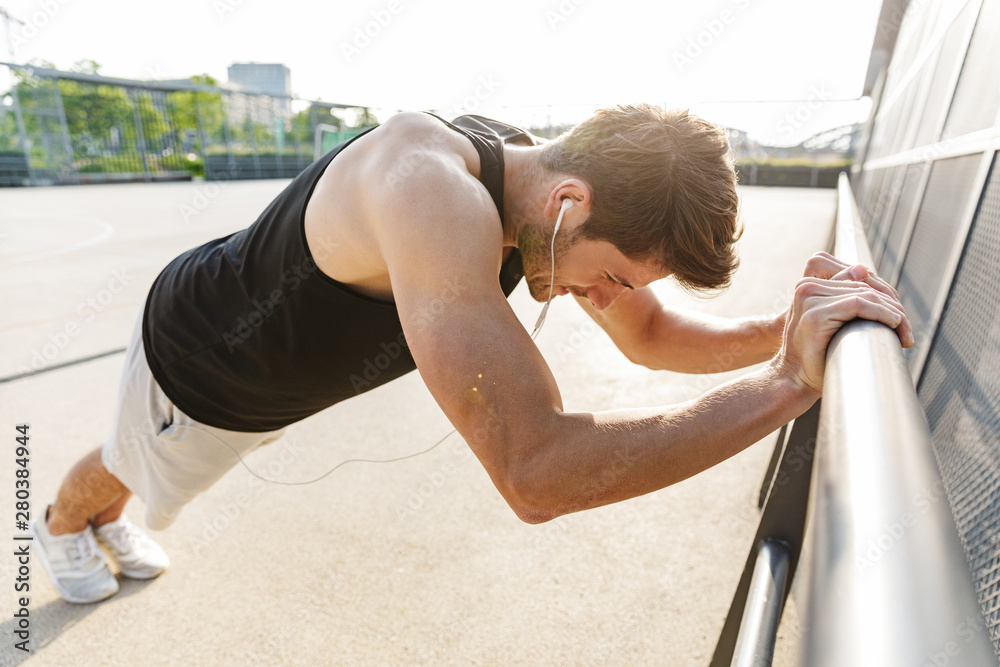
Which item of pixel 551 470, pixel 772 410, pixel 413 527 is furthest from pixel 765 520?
pixel 413 527

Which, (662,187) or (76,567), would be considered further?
(76,567)

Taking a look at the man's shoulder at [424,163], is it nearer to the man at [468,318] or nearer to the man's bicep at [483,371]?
the man at [468,318]

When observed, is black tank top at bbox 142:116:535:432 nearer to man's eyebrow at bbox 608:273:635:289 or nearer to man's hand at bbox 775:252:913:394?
man's eyebrow at bbox 608:273:635:289

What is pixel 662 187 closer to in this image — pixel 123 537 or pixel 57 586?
pixel 123 537

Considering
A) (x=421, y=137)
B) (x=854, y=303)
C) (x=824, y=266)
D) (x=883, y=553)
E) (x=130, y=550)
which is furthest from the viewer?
(x=130, y=550)

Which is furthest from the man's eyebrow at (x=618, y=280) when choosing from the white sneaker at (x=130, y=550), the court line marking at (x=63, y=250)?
the court line marking at (x=63, y=250)

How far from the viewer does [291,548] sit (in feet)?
8.34

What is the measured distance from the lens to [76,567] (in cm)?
229

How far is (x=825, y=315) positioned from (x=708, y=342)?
39.0 inches

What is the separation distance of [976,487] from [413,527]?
205 centimetres

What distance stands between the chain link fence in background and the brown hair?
25.5 meters

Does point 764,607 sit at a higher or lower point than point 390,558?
higher

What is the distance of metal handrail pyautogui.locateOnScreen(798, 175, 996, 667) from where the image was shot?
0.40m

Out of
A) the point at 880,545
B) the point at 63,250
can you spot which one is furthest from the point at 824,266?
the point at 63,250
